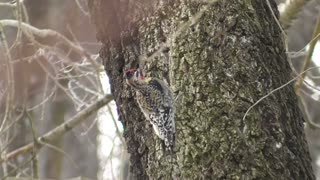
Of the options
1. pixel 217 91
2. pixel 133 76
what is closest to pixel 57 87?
pixel 133 76

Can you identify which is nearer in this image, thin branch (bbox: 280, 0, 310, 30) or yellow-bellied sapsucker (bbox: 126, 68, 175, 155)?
yellow-bellied sapsucker (bbox: 126, 68, 175, 155)

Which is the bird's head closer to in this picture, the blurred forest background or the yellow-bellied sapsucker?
the yellow-bellied sapsucker

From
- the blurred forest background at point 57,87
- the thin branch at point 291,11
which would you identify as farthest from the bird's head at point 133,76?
the thin branch at point 291,11

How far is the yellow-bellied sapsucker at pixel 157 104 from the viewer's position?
9.66ft

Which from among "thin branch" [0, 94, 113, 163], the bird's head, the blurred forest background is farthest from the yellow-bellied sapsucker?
"thin branch" [0, 94, 113, 163]

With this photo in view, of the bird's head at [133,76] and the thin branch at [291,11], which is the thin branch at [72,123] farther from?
the bird's head at [133,76]

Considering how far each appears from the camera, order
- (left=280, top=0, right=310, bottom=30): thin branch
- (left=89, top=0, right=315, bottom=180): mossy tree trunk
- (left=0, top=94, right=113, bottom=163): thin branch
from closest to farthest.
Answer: (left=89, top=0, right=315, bottom=180): mossy tree trunk < (left=280, top=0, right=310, bottom=30): thin branch < (left=0, top=94, right=113, bottom=163): thin branch

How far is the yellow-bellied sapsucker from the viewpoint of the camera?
116 inches

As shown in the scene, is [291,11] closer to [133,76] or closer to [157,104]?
[157,104]

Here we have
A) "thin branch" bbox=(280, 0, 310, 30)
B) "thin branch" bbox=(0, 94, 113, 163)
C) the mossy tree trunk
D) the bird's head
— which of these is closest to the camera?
the mossy tree trunk

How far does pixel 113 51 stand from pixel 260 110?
0.72 m

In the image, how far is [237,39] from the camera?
117 inches

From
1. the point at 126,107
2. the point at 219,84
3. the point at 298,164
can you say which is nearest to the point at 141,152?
the point at 126,107

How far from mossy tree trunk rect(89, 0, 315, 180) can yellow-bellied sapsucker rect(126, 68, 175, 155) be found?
0.03m
